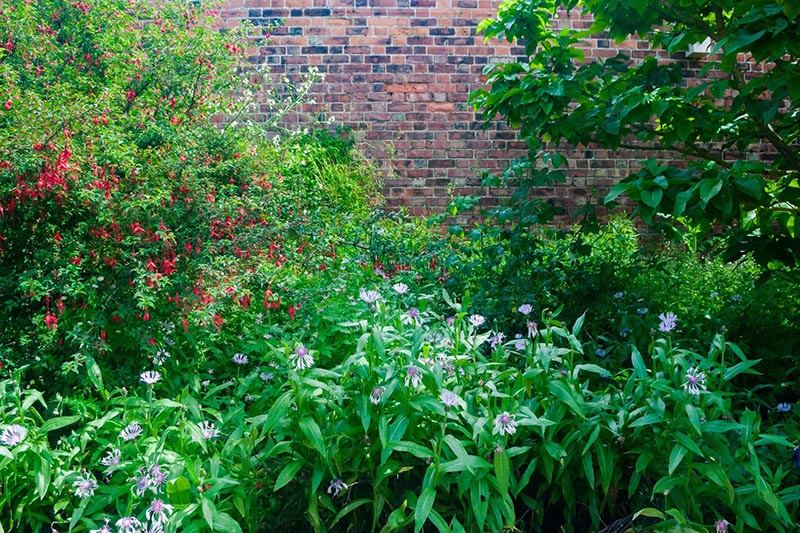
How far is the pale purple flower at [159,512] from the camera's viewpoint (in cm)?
182

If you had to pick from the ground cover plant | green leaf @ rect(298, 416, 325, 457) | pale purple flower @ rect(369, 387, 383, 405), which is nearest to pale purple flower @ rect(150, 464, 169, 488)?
the ground cover plant

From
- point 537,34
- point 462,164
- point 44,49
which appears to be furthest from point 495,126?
point 44,49

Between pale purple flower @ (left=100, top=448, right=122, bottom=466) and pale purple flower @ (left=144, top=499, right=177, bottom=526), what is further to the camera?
pale purple flower @ (left=100, top=448, right=122, bottom=466)

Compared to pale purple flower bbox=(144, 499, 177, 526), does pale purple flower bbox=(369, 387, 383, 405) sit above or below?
above

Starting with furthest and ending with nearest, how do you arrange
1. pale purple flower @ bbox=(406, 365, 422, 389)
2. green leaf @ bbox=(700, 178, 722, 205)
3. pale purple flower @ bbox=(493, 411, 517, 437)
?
green leaf @ bbox=(700, 178, 722, 205) → pale purple flower @ bbox=(406, 365, 422, 389) → pale purple flower @ bbox=(493, 411, 517, 437)

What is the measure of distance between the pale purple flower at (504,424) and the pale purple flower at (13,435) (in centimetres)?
141

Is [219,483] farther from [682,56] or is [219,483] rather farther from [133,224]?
[682,56]

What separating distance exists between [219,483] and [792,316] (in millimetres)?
3169

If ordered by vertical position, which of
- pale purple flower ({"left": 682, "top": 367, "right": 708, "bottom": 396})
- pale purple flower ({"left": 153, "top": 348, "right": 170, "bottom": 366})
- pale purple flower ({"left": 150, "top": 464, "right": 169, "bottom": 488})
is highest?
pale purple flower ({"left": 682, "top": 367, "right": 708, "bottom": 396})

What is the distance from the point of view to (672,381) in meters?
2.08

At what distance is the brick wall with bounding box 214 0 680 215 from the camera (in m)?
6.16

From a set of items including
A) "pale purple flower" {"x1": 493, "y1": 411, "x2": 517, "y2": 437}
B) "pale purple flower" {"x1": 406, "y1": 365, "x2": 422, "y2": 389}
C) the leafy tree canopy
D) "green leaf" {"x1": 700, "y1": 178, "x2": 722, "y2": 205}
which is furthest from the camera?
the leafy tree canopy

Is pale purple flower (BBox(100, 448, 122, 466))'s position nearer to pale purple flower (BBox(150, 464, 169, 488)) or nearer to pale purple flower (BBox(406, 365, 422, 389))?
pale purple flower (BBox(150, 464, 169, 488))

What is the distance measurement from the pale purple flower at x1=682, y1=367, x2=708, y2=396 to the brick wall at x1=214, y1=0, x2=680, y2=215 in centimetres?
431
